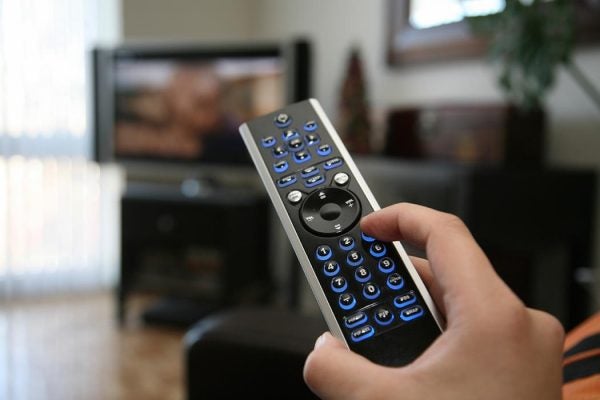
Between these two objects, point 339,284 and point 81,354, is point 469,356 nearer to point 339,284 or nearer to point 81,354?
point 339,284

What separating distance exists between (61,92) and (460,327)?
2505 mm

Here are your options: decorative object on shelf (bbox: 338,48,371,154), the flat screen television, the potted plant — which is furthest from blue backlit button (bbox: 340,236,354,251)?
the flat screen television

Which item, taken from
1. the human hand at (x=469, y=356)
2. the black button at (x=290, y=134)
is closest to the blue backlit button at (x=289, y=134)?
the black button at (x=290, y=134)

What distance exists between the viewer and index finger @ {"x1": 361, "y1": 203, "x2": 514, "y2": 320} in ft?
0.85

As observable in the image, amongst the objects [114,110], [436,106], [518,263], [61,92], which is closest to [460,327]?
[518,263]

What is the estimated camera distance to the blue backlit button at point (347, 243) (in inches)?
15.5

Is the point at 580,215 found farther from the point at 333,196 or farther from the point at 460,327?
the point at 460,327

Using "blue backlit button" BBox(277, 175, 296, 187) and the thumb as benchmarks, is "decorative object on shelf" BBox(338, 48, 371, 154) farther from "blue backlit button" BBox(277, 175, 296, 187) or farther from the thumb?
the thumb

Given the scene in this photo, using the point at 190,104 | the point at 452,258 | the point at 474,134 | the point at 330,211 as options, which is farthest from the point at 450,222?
the point at 190,104

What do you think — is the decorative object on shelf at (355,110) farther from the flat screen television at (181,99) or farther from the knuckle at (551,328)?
the knuckle at (551,328)

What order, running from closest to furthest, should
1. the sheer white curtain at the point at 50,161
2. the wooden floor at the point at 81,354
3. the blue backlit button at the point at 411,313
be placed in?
the blue backlit button at the point at 411,313 < the wooden floor at the point at 81,354 < the sheer white curtain at the point at 50,161

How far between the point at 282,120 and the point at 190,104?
70.9 inches

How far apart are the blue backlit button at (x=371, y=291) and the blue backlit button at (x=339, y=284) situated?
0.01 meters

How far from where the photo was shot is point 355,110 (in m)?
1.88
